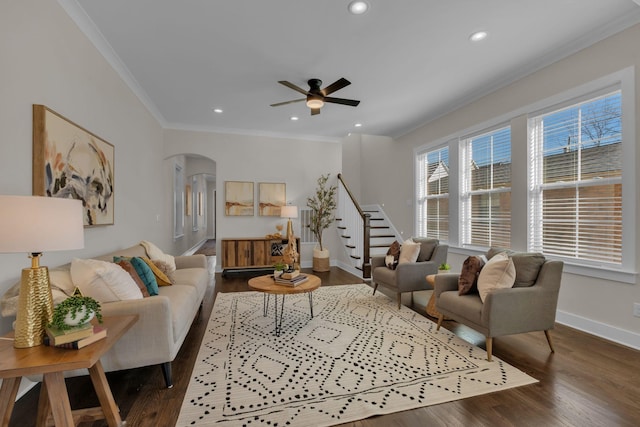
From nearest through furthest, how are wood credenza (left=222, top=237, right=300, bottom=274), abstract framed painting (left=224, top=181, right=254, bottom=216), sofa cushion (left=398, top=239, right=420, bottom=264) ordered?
sofa cushion (left=398, top=239, right=420, bottom=264) → wood credenza (left=222, top=237, right=300, bottom=274) → abstract framed painting (left=224, top=181, right=254, bottom=216)

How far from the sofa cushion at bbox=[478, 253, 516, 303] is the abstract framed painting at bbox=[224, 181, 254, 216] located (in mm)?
4617

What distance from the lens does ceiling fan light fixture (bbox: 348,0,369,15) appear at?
7.79 ft

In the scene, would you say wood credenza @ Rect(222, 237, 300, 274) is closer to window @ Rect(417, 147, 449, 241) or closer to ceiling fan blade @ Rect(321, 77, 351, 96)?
window @ Rect(417, 147, 449, 241)

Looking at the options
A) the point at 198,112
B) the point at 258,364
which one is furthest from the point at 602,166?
the point at 198,112

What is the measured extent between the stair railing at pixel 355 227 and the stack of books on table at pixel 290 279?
7.92 ft

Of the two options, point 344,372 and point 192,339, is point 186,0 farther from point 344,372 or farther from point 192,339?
point 344,372

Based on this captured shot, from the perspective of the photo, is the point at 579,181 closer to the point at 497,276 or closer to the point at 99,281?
the point at 497,276

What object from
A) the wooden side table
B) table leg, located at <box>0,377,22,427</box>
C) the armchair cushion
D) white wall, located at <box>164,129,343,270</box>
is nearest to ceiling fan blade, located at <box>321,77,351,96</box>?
the armchair cushion

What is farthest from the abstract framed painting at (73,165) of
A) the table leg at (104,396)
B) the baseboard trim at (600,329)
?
the baseboard trim at (600,329)

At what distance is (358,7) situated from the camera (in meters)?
2.42

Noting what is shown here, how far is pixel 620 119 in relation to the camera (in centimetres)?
276

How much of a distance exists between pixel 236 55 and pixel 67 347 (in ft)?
9.76

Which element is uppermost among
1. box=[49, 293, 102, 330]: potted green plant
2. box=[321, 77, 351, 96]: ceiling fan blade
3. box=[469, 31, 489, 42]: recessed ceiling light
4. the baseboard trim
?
box=[469, 31, 489, 42]: recessed ceiling light

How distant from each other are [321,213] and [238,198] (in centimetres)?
178
